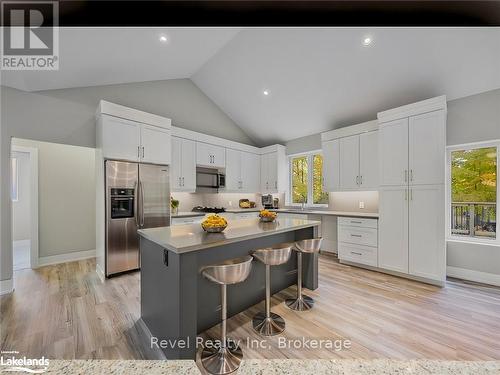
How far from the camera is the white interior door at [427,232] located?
312cm

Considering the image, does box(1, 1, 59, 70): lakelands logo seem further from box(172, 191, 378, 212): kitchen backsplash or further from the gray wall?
box(172, 191, 378, 212): kitchen backsplash

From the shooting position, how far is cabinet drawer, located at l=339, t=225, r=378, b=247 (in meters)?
3.79

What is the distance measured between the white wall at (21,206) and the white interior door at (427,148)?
8477mm

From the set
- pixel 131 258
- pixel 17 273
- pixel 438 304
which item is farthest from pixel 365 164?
pixel 17 273

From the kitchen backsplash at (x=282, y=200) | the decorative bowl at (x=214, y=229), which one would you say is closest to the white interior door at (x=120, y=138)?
the kitchen backsplash at (x=282, y=200)

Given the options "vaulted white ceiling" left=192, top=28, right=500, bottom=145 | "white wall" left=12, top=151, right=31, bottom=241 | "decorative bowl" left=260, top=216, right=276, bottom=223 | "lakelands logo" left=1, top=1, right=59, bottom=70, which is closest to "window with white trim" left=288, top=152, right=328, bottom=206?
"vaulted white ceiling" left=192, top=28, right=500, bottom=145

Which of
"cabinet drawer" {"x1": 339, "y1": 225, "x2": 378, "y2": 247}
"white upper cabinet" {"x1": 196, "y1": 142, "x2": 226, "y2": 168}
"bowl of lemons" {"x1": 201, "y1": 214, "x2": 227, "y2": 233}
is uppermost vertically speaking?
"white upper cabinet" {"x1": 196, "y1": 142, "x2": 226, "y2": 168}

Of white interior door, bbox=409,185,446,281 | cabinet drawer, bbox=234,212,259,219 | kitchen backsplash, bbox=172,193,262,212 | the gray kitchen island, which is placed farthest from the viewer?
cabinet drawer, bbox=234,212,259,219

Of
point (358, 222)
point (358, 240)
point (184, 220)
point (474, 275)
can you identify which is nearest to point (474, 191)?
point (474, 275)

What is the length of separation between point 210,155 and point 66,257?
3.44 meters

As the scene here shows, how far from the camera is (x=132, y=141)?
3.66 m

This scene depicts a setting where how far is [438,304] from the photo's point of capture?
2.64 metres

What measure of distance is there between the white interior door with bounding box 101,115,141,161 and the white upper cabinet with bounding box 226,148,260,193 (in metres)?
2.19

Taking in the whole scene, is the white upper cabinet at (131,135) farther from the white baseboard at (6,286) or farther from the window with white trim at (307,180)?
the window with white trim at (307,180)
